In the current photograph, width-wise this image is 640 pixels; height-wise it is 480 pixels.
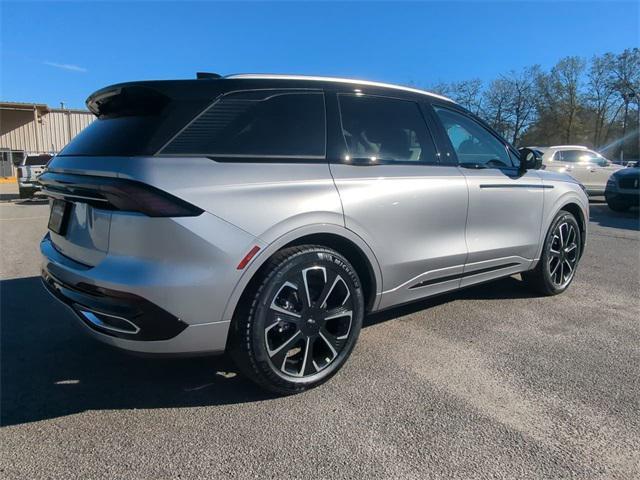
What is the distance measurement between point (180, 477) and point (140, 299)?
822 mm

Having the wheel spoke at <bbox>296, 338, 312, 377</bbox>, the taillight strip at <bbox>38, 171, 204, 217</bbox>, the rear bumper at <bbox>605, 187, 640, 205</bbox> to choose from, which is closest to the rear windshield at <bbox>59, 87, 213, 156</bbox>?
the taillight strip at <bbox>38, 171, 204, 217</bbox>

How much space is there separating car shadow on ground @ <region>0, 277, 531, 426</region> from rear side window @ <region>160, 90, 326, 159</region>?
3.85 feet

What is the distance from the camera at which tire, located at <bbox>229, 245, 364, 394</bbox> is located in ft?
8.40

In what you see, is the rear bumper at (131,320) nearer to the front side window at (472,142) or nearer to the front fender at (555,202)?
the front side window at (472,142)

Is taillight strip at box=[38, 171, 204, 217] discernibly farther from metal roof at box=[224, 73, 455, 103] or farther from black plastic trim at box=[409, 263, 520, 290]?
black plastic trim at box=[409, 263, 520, 290]

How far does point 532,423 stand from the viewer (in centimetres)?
252

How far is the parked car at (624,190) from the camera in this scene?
469 inches

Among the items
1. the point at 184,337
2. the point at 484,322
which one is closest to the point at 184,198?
the point at 184,337

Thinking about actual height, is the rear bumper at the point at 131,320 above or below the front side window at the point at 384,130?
below

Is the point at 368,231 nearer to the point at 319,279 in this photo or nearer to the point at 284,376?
the point at 319,279

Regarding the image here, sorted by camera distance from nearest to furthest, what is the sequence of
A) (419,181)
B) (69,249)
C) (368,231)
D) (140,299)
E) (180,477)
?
1. (180,477)
2. (140,299)
3. (69,249)
4. (368,231)
5. (419,181)

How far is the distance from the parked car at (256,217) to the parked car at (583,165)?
13866 mm

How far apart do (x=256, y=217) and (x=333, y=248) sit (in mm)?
647

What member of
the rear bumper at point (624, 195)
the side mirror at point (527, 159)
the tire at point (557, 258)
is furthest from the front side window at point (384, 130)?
the rear bumper at point (624, 195)
